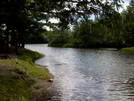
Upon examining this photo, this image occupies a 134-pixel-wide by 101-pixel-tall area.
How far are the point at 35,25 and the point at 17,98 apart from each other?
30.3 meters

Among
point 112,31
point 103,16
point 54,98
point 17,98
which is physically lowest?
point 54,98

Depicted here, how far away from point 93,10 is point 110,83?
7827mm

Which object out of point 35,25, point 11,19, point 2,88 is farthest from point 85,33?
point 2,88

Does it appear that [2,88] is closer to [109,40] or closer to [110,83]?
[110,83]

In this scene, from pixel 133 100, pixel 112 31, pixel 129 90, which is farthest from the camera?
pixel 129 90

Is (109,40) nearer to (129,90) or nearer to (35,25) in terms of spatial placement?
(35,25)

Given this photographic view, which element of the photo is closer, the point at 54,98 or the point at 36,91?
the point at 54,98

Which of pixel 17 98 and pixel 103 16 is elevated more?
pixel 103 16

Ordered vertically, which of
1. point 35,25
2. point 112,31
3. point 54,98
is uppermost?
point 35,25

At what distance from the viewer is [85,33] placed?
83.4m

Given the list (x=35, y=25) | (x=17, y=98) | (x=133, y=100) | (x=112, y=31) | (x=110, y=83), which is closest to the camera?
(x=17, y=98)

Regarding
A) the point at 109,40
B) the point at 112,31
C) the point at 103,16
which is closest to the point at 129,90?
the point at 112,31

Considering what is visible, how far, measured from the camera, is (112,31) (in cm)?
933

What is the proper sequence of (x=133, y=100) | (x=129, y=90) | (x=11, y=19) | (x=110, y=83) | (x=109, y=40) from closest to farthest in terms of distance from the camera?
(x=133, y=100)
(x=129, y=90)
(x=110, y=83)
(x=11, y=19)
(x=109, y=40)
